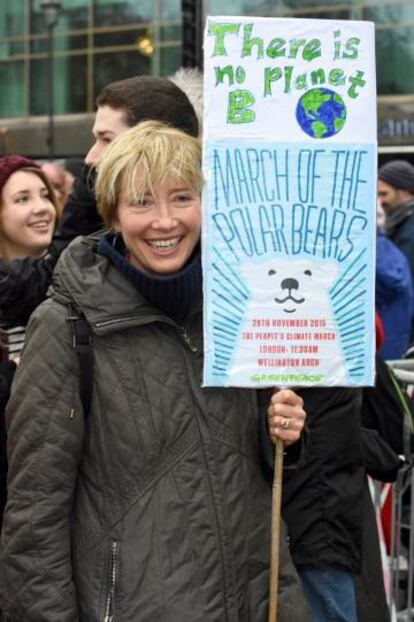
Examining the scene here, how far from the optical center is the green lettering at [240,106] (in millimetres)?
2854

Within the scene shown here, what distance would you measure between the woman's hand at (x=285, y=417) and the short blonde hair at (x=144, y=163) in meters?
0.56

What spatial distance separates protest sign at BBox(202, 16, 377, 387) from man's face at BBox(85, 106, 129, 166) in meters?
0.73

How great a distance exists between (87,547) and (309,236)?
0.93 metres

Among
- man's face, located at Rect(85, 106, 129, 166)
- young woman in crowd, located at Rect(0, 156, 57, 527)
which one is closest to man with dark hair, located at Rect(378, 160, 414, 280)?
young woman in crowd, located at Rect(0, 156, 57, 527)

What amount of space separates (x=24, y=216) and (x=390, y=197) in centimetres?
406

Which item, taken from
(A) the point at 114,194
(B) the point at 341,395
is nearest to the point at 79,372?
(A) the point at 114,194

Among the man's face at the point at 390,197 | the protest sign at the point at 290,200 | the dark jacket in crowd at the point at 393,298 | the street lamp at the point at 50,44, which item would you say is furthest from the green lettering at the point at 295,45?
the street lamp at the point at 50,44

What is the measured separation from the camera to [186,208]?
288cm

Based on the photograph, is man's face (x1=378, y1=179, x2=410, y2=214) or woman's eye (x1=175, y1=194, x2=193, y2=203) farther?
man's face (x1=378, y1=179, x2=410, y2=214)

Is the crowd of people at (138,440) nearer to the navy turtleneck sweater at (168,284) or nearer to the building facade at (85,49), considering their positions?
the navy turtleneck sweater at (168,284)

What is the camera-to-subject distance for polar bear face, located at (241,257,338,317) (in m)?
2.88

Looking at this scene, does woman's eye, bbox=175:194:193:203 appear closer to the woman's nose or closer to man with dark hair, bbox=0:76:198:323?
the woman's nose

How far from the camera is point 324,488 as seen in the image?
3314 millimetres

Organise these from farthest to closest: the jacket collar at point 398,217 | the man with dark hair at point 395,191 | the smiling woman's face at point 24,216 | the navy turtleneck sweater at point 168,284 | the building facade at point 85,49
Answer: the building facade at point 85,49 → the man with dark hair at point 395,191 → the jacket collar at point 398,217 → the smiling woman's face at point 24,216 → the navy turtleneck sweater at point 168,284
